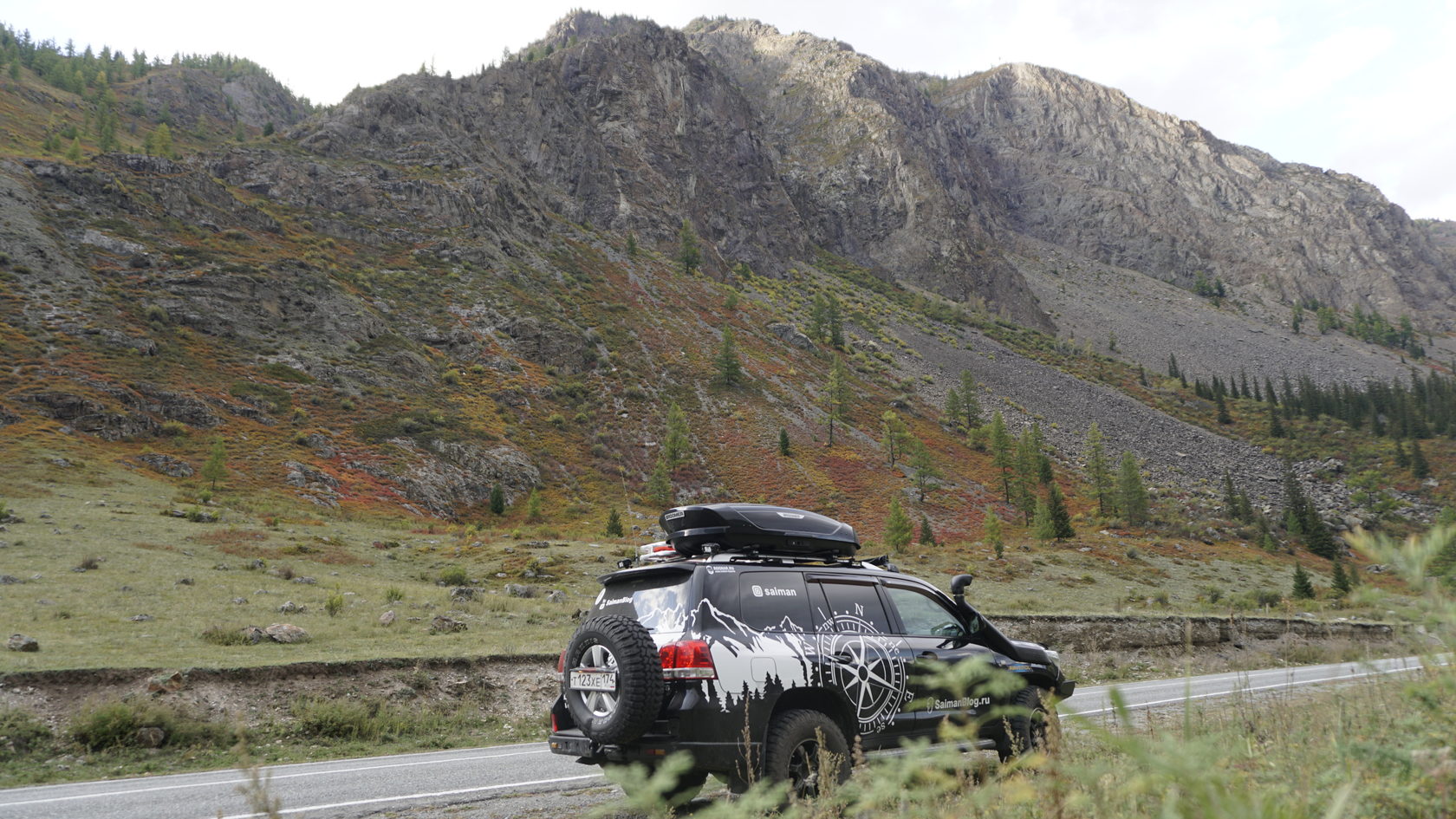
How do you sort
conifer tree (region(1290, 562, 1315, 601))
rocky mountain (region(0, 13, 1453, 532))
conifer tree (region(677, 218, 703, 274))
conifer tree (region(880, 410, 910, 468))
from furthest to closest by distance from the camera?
conifer tree (region(677, 218, 703, 274)), conifer tree (region(880, 410, 910, 468)), rocky mountain (region(0, 13, 1453, 532)), conifer tree (region(1290, 562, 1315, 601))

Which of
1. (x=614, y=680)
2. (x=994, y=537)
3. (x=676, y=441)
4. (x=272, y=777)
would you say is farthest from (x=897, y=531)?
(x=614, y=680)

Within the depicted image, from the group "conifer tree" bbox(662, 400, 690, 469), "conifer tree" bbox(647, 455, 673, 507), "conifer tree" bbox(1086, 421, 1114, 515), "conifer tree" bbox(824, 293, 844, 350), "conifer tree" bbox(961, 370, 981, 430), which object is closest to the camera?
"conifer tree" bbox(647, 455, 673, 507)

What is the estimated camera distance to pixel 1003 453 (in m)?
64.2

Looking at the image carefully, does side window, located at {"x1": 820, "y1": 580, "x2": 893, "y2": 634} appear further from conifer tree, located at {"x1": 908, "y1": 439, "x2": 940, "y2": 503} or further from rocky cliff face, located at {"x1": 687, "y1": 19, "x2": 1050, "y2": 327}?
rocky cliff face, located at {"x1": 687, "y1": 19, "x2": 1050, "y2": 327}

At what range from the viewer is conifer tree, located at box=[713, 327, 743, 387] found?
73.6 meters

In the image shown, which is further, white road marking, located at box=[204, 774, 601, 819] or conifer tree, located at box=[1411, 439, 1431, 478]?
conifer tree, located at box=[1411, 439, 1431, 478]

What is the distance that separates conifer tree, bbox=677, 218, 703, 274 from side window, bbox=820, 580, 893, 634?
103049mm

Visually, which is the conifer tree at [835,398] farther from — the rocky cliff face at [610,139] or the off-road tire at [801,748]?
the off-road tire at [801,748]

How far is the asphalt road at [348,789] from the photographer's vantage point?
630 centimetres

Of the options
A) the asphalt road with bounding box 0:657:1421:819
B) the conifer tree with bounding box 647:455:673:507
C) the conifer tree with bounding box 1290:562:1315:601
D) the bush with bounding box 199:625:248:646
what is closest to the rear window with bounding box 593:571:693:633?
the asphalt road with bounding box 0:657:1421:819

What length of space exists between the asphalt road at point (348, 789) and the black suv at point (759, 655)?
1.31 m

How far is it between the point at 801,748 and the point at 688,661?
1101 mm

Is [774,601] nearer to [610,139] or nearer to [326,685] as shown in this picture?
[326,685]

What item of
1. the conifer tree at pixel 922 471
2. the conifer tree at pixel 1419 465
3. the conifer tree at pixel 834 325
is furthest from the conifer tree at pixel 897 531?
the conifer tree at pixel 1419 465
